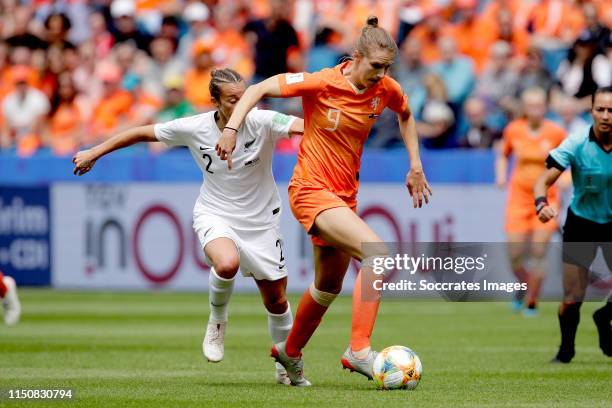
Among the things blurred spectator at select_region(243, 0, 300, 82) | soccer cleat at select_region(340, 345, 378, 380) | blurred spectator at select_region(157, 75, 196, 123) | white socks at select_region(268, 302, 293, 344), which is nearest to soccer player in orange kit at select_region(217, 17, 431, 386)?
soccer cleat at select_region(340, 345, 378, 380)

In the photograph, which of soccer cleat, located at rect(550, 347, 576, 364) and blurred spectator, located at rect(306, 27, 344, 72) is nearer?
soccer cleat, located at rect(550, 347, 576, 364)

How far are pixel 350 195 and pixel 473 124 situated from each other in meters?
10.9

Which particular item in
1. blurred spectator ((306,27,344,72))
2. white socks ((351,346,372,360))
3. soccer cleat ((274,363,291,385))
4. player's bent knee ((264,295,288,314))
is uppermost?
blurred spectator ((306,27,344,72))

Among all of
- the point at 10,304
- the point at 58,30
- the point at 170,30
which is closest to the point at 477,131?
the point at 170,30

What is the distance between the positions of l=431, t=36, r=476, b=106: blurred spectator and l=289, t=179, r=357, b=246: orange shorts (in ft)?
38.0

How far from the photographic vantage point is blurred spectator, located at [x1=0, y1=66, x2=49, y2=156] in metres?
22.9

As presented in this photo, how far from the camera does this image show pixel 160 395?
31.0 ft

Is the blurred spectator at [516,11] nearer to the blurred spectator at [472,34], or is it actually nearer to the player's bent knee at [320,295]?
the blurred spectator at [472,34]

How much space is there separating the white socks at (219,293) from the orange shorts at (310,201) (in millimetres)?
981

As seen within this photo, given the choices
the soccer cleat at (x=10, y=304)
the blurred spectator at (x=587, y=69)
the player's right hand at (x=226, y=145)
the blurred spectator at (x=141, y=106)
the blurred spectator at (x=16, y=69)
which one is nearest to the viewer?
the player's right hand at (x=226, y=145)

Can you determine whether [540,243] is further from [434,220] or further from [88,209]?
[88,209]

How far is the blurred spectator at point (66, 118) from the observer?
74.7 ft

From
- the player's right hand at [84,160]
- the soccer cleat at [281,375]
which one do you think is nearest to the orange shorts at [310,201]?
the soccer cleat at [281,375]

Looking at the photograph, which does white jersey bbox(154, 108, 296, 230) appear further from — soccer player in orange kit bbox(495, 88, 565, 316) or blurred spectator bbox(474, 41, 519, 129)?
blurred spectator bbox(474, 41, 519, 129)
